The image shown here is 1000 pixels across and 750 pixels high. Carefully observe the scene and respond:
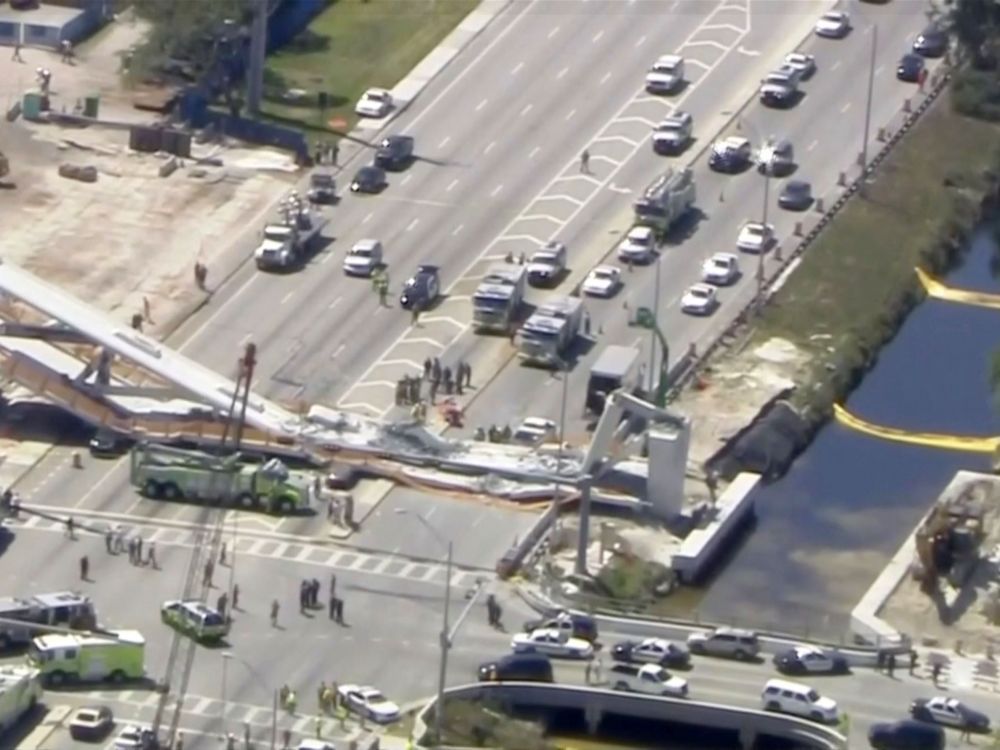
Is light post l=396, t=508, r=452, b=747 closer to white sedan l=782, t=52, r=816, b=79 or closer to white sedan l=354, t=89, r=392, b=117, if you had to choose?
white sedan l=354, t=89, r=392, b=117

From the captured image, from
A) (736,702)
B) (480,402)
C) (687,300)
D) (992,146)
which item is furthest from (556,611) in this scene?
(992,146)

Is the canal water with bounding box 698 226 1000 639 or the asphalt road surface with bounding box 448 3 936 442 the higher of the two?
the asphalt road surface with bounding box 448 3 936 442

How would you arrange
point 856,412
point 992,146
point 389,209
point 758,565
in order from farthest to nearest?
point 992,146 < point 389,209 < point 856,412 < point 758,565

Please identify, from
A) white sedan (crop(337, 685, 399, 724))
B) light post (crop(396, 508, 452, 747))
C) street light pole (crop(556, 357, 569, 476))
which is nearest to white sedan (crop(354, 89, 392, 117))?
street light pole (crop(556, 357, 569, 476))

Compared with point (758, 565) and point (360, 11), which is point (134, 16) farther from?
point (758, 565)

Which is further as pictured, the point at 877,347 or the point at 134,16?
the point at 134,16

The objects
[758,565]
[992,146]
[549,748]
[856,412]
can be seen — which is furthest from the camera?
[992,146]

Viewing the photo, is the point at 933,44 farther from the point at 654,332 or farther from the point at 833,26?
the point at 654,332
